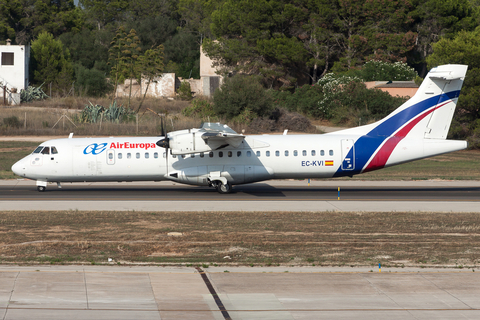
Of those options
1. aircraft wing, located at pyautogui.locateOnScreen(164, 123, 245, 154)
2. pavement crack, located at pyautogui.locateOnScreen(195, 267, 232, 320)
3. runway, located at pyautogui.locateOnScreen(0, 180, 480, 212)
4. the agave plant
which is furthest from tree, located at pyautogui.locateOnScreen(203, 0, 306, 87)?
pavement crack, located at pyautogui.locateOnScreen(195, 267, 232, 320)

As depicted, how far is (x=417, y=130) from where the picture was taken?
27.3 m

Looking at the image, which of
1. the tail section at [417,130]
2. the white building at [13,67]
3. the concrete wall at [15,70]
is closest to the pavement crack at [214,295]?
the tail section at [417,130]

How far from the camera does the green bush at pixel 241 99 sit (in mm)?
55500

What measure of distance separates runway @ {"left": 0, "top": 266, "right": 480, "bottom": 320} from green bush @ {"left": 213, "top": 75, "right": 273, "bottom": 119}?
42.7 metres

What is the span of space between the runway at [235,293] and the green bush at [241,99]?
4265 cm

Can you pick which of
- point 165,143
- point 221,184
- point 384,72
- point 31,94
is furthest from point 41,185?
point 384,72

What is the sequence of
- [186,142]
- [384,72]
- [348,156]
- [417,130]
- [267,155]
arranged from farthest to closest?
[384,72] → [417,130] → [267,155] → [348,156] → [186,142]

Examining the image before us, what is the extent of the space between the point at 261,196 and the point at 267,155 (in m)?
2.08

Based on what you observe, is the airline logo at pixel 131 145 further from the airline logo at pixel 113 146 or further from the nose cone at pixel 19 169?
the nose cone at pixel 19 169

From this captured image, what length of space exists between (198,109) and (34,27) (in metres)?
58.0

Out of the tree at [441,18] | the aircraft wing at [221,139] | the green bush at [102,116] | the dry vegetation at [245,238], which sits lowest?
the dry vegetation at [245,238]

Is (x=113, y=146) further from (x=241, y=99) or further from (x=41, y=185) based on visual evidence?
(x=241, y=99)

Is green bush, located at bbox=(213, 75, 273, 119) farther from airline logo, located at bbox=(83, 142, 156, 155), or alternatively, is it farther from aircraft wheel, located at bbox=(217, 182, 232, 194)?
airline logo, located at bbox=(83, 142, 156, 155)

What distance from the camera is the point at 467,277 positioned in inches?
510
